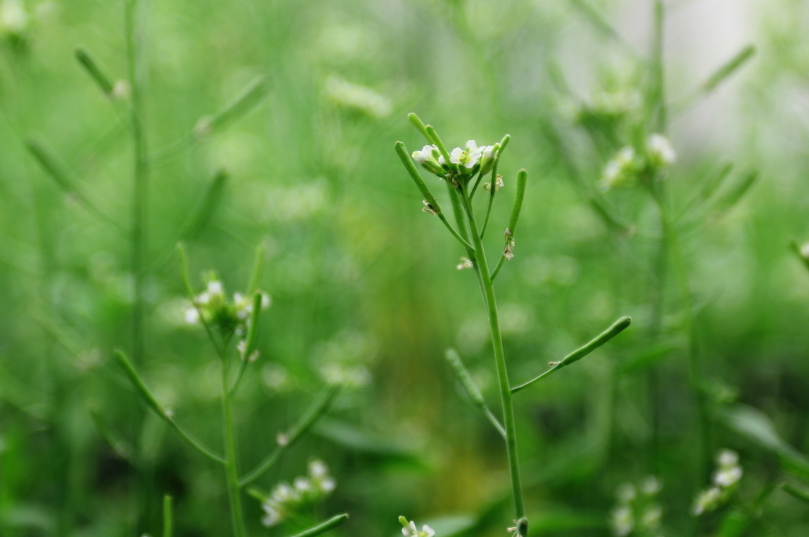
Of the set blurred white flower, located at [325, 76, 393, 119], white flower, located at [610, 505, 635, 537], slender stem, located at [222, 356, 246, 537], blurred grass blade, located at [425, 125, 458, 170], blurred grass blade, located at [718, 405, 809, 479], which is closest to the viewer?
blurred grass blade, located at [425, 125, 458, 170]

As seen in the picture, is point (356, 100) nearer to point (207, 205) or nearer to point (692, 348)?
point (207, 205)

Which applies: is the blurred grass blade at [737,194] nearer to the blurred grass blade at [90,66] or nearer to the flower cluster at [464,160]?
the flower cluster at [464,160]

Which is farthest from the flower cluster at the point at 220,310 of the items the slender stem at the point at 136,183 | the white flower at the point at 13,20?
the white flower at the point at 13,20

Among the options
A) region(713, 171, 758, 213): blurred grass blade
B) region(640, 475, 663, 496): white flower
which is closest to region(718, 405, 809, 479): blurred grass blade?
region(640, 475, 663, 496): white flower

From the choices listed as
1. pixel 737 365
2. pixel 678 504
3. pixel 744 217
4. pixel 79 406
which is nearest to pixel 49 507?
pixel 79 406

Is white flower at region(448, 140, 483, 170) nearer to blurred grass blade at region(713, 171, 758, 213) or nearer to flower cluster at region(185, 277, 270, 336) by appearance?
flower cluster at region(185, 277, 270, 336)

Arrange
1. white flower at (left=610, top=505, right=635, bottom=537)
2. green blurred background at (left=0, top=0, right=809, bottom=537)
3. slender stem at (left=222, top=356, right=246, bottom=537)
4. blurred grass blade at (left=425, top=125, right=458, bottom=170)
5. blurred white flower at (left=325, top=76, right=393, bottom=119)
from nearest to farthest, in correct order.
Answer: blurred grass blade at (left=425, top=125, right=458, bottom=170), slender stem at (left=222, top=356, right=246, bottom=537), white flower at (left=610, top=505, right=635, bottom=537), green blurred background at (left=0, top=0, right=809, bottom=537), blurred white flower at (left=325, top=76, right=393, bottom=119)
